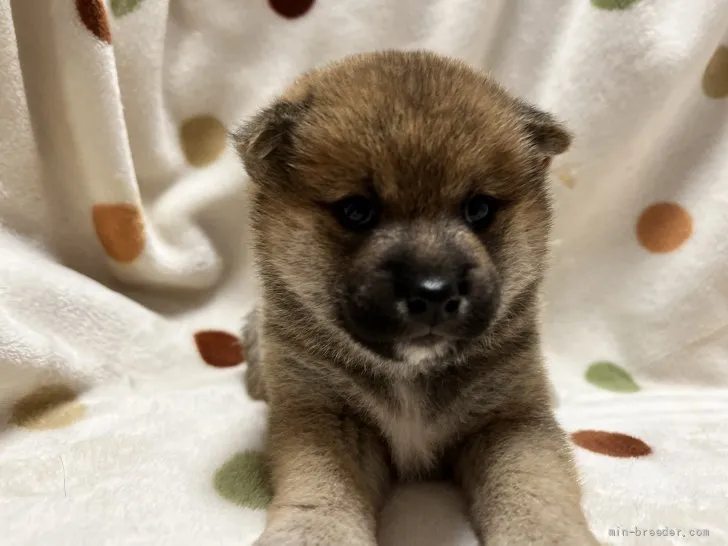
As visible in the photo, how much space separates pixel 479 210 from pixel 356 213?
207mm

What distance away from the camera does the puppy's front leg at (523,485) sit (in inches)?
43.9

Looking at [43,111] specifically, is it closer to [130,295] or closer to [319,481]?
[130,295]

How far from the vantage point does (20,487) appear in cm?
133

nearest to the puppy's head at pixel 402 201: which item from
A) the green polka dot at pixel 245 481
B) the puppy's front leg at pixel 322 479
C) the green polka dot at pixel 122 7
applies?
the puppy's front leg at pixel 322 479

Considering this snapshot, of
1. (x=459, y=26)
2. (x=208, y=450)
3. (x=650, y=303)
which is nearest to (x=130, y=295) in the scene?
(x=208, y=450)

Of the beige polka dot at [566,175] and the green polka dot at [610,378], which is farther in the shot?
the beige polka dot at [566,175]

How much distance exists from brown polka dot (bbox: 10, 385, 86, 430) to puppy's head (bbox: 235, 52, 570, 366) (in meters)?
0.56

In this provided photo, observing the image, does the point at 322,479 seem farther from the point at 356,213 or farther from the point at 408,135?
the point at 408,135

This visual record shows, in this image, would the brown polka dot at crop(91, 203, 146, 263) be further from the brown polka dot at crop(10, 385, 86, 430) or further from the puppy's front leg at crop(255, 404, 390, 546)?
the puppy's front leg at crop(255, 404, 390, 546)

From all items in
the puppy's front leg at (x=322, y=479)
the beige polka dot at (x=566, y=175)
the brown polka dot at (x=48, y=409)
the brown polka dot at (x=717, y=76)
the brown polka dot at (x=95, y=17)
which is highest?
the brown polka dot at (x=717, y=76)

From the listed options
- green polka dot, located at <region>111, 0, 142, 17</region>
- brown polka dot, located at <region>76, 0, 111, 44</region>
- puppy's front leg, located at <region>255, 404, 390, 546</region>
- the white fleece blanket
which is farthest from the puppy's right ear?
green polka dot, located at <region>111, 0, 142, 17</region>

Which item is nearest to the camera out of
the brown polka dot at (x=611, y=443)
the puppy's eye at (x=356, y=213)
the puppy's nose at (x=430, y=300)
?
the puppy's nose at (x=430, y=300)

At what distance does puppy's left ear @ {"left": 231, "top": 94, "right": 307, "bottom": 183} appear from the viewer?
50.7 inches

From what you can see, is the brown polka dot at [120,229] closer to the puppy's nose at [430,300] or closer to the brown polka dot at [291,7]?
the brown polka dot at [291,7]
